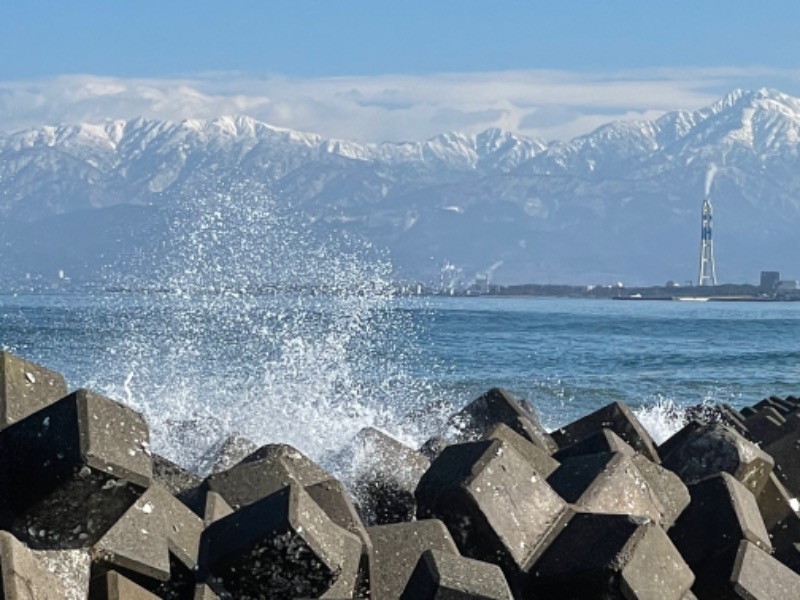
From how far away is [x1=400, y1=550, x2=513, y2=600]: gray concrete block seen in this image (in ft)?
15.5

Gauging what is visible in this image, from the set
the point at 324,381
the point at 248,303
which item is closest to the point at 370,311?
the point at 248,303

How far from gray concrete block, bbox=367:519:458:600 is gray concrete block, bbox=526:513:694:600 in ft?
1.26

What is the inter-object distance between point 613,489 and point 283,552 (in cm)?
179

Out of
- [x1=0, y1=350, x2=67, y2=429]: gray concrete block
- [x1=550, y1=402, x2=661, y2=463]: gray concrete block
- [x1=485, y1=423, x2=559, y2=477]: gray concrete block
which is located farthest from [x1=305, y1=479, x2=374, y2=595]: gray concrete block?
[x1=550, y1=402, x2=661, y2=463]: gray concrete block

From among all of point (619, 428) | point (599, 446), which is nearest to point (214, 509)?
point (599, 446)

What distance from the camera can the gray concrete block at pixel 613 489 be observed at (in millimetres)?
6039

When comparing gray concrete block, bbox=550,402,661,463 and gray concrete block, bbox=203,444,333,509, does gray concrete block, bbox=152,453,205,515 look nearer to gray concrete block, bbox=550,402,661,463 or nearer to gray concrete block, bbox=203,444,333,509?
gray concrete block, bbox=203,444,333,509

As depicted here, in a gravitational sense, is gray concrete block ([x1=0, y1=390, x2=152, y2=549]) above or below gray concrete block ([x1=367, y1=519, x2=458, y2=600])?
above

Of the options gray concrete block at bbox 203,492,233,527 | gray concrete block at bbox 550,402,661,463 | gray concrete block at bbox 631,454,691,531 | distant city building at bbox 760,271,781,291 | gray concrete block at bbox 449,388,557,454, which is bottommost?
distant city building at bbox 760,271,781,291

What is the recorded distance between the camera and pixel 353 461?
7.14 meters

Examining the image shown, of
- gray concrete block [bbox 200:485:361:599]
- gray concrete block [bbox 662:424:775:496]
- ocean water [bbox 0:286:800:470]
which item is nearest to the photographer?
gray concrete block [bbox 200:485:361:599]

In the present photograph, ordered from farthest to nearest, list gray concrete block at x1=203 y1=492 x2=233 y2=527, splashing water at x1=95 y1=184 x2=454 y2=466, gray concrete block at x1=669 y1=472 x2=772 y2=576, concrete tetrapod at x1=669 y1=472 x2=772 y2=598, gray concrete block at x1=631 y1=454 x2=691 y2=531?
1. splashing water at x1=95 y1=184 x2=454 y2=466
2. gray concrete block at x1=631 y1=454 x2=691 y2=531
3. gray concrete block at x1=669 y1=472 x2=772 y2=576
4. concrete tetrapod at x1=669 y1=472 x2=772 y2=598
5. gray concrete block at x1=203 y1=492 x2=233 y2=527

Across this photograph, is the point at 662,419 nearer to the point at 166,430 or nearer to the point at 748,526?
the point at 166,430

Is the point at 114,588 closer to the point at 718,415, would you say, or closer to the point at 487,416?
the point at 487,416
